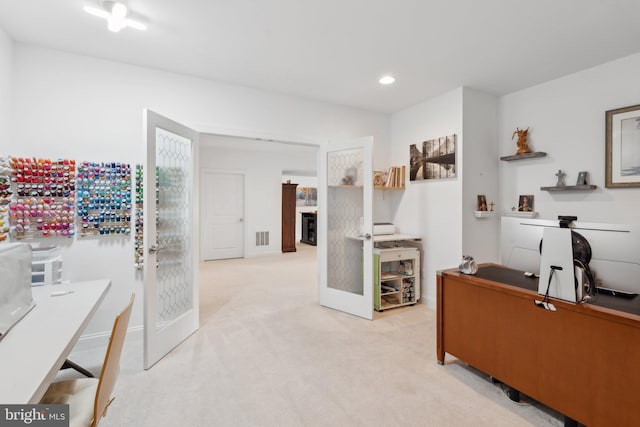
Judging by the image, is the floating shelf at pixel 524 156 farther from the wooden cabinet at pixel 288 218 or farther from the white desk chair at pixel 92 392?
the wooden cabinet at pixel 288 218

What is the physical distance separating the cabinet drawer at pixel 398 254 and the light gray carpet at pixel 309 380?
2.10 feet

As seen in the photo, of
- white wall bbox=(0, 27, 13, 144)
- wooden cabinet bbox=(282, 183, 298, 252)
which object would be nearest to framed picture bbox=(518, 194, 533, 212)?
white wall bbox=(0, 27, 13, 144)

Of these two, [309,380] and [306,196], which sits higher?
[306,196]

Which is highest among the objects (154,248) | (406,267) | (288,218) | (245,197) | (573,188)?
(245,197)

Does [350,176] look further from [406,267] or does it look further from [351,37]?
[351,37]

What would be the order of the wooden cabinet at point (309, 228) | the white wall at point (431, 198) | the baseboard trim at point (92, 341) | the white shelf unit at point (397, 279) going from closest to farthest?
the baseboard trim at point (92, 341) → the white wall at point (431, 198) → the white shelf unit at point (397, 279) → the wooden cabinet at point (309, 228)

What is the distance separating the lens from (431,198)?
12.3ft

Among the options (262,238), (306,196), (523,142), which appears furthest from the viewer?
(306,196)

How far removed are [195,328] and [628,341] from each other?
3176 mm

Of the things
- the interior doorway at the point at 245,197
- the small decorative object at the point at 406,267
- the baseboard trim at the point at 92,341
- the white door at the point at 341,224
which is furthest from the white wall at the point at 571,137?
the baseboard trim at the point at 92,341

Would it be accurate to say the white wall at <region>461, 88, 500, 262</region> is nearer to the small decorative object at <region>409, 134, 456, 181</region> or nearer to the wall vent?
the small decorative object at <region>409, 134, 456, 181</region>

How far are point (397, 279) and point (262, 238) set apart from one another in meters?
4.33

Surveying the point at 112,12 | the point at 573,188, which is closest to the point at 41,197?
the point at 112,12

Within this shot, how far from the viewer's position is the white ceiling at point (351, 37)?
6.72 ft
